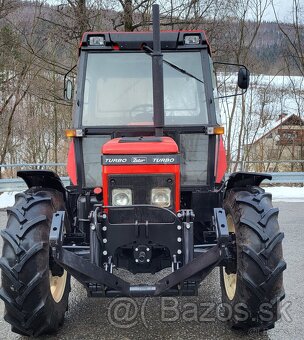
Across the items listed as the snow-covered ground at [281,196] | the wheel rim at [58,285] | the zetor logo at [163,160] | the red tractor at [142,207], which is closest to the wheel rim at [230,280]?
the red tractor at [142,207]

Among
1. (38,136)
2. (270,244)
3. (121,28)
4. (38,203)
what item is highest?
(121,28)

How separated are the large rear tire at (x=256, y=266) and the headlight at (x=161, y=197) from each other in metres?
0.51

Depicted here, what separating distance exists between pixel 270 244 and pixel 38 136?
23.3 metres

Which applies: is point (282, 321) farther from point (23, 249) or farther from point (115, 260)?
point (23, 249)

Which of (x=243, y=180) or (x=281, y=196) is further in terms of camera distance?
(x=281, y=196)

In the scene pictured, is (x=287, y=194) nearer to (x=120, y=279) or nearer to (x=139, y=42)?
(x=139, y=42)

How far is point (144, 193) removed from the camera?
3287 mm

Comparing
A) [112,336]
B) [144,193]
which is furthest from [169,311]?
[144,193]

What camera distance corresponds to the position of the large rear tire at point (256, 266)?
3037mm

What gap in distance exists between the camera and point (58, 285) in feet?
11.9

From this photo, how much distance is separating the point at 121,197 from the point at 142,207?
0.18 meters

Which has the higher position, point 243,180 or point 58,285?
point 243,180

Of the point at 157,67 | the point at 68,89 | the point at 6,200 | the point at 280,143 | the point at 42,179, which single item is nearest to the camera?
the point at 157,67

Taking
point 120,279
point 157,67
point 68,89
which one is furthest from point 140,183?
point 68,89
